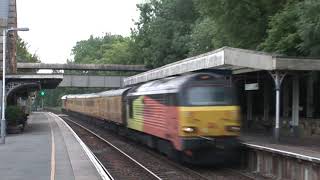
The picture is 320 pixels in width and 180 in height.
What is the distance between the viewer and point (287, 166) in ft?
53.7

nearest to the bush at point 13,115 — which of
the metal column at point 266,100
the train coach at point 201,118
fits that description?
the metal column at point 266,100

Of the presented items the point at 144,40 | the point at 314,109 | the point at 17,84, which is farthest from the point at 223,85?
the point at 144,40

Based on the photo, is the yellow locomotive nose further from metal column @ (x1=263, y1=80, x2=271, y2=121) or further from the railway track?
metal column @ (x1=263, y1=80, x2=271, y2=121)

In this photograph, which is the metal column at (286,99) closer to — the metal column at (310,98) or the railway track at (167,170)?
the metal column at (310,98)

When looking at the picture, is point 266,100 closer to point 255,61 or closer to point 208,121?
point 255,61

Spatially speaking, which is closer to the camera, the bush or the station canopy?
the station canopy

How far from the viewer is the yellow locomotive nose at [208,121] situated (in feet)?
58.0

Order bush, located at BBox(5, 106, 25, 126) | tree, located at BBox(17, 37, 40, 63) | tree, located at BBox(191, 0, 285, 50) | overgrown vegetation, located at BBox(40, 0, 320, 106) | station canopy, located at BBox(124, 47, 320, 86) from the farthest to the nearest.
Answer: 1. tree, located at BBox(17, 37, 40, 63)
2. bush, located at BBox(5, 106, 25, 126)
3. tree, located at BBox(191, 0, 285, 50)
4. overgrown vegetation, located at BBox(40, 0, 320, 106)
5. station canopy, located at BBox(124, 47, 320, 86)

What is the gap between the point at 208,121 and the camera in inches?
701

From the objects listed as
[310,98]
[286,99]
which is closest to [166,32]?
[286,99]

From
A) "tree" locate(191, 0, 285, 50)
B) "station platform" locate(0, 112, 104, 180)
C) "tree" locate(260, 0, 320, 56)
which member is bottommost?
"station platform" locate(0, 112, 104, 180)

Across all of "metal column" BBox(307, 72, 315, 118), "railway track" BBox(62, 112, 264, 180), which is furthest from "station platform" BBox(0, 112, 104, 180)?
"metal column" BBox(307, 72, 315, 118)

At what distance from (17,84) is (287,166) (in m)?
26.2

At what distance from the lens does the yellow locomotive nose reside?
17672mm
